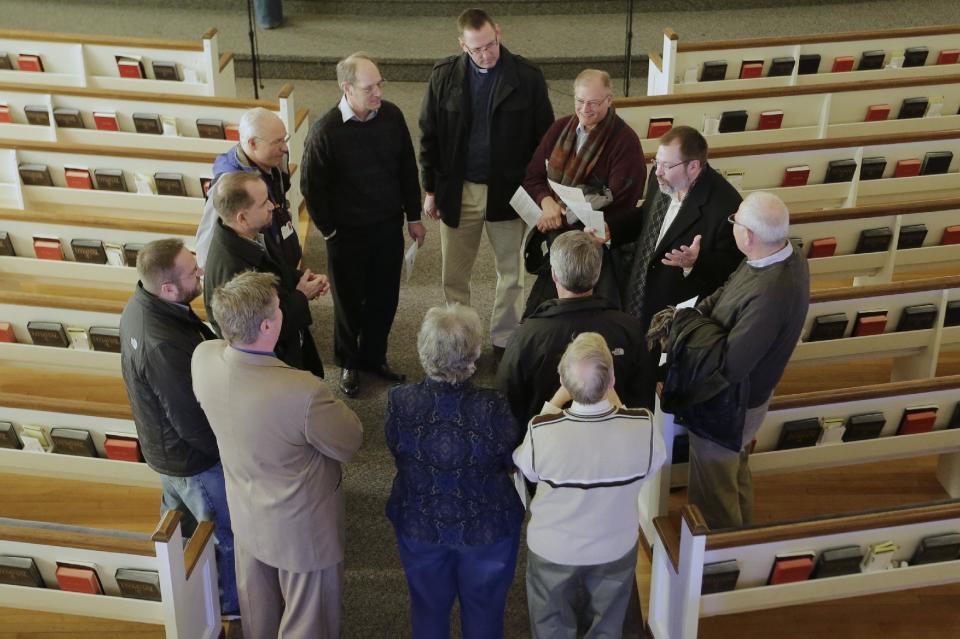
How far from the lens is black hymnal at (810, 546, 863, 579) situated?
3.07m

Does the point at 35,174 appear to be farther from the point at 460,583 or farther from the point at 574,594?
Answer: the point at 574,594

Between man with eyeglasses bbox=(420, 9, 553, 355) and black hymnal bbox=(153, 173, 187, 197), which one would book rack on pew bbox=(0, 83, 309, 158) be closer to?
black hymnal bbox=(153, 173, 187, 197)

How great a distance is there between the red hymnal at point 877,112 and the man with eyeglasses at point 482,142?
91.1 inches

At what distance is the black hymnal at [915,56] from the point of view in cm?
638

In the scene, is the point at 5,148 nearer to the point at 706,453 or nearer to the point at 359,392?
the point at 359,392

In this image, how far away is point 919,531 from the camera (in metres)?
3.11

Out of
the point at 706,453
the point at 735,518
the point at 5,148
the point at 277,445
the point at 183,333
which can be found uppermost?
the point at 5,148

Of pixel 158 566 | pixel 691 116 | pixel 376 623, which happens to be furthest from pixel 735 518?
pixel 691 116

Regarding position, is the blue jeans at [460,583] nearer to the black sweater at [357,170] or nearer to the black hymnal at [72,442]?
the black hymnal at [72,442]

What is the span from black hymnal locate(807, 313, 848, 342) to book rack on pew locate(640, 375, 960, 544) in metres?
0.61

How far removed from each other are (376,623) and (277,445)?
38.9 inches

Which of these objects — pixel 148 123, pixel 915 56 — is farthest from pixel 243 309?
pixel 915 56

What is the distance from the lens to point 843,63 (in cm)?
632

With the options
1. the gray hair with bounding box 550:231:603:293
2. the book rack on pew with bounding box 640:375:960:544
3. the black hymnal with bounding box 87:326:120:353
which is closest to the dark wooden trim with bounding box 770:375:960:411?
the book rack on pew with bounding box 640:375:960:544
